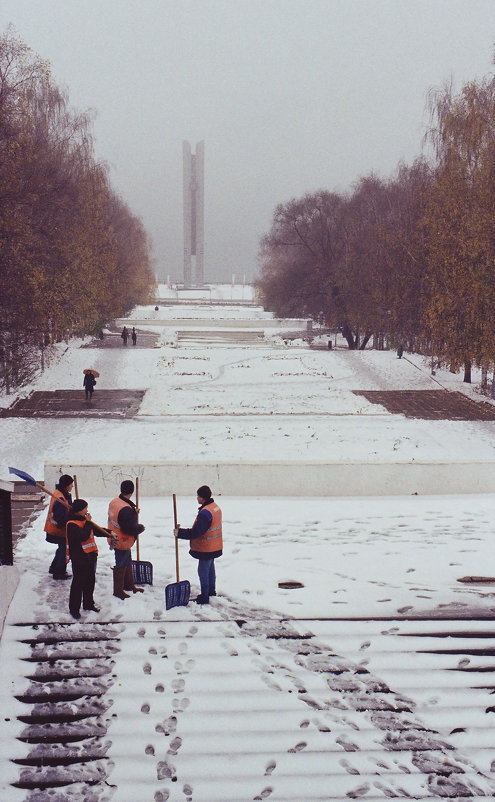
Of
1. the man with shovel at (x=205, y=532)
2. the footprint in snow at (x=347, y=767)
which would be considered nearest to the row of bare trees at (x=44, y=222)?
the man with shovel at (x=205, y=532)

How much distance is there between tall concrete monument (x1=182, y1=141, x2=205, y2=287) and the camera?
81.8 meters

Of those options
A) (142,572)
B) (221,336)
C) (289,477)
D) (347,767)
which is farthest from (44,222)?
(221,336)

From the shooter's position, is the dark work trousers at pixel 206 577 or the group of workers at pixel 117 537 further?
the dark work trousers at pixel 206 577

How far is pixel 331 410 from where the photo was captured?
21.5 metres

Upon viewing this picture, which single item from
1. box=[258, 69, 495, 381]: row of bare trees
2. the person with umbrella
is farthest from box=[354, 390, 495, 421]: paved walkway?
the person with umbrella

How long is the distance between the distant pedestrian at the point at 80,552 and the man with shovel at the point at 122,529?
265 mm

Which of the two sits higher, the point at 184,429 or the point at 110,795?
the point at 184,429

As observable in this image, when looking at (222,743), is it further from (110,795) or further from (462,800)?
(462,800)

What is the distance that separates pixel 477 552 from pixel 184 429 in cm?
1046

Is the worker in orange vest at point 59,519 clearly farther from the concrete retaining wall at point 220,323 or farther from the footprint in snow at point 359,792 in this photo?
the concrete retaining wall at point 220,323

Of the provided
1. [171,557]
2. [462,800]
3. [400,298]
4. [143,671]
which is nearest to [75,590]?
[143,671]

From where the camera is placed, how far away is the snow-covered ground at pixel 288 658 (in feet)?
18.4

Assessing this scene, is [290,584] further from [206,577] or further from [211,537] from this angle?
[211,537]

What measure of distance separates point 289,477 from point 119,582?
500 cm
